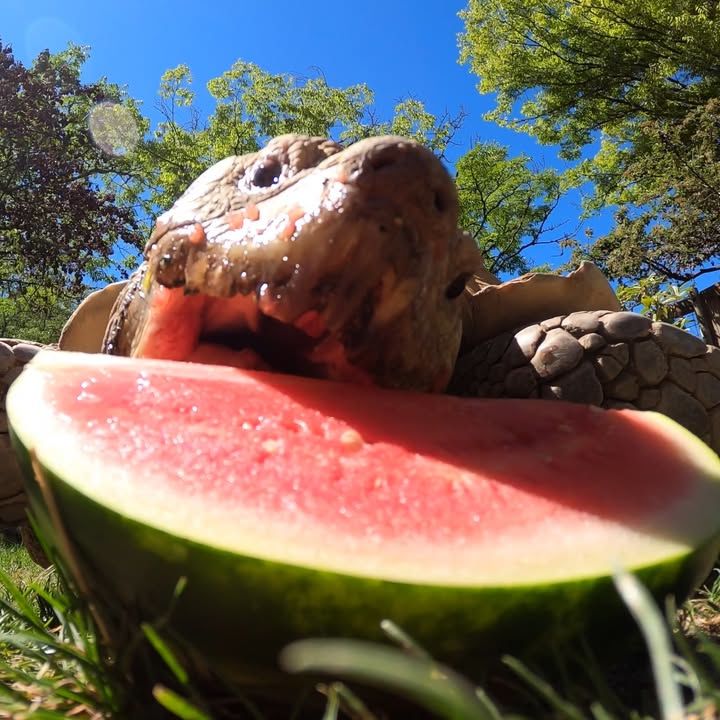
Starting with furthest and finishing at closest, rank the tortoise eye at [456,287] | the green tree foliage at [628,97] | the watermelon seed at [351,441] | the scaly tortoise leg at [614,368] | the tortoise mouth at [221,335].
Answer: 1. the green tree foliage at [628,97]
2. the scaly tortoise leg at [614,368]
3. the tortoise eye at [456,287]
4. the tortoise mouth at [221,335]
5. the watermelon seed at [351,441]

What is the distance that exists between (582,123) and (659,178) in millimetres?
2838

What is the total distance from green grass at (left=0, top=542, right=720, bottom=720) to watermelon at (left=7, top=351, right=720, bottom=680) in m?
0.04

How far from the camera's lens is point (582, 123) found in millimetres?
17031

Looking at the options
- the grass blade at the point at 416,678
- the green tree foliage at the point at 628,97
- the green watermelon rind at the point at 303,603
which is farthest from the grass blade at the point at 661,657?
the green tree foliage at the point at 628,97

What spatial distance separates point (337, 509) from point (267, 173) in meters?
0.93

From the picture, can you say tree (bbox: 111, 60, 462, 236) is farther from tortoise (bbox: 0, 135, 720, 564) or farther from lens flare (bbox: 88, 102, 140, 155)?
tortoise (bbox: 0, 135, 720, 564)

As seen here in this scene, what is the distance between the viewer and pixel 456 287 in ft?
4.68

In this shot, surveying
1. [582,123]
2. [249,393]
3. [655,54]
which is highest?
[655,54]

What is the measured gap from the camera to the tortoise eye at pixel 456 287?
1407mm

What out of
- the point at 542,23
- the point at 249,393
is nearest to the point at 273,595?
the point at 249,393

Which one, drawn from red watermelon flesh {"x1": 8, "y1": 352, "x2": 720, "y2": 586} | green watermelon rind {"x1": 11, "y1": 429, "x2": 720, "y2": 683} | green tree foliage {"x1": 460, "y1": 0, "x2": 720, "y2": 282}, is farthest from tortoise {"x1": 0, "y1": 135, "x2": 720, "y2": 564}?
green tree foliage {"x1": 460, "y1": 0, "x2": 720, "y2": 282}

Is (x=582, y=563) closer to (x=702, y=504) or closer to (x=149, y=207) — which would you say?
(x=702, y=504)

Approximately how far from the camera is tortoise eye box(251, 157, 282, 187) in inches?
57.6

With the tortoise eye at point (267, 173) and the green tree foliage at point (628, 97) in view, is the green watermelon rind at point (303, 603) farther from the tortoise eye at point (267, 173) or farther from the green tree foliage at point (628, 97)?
the green tree foliage at point (628, 97)
